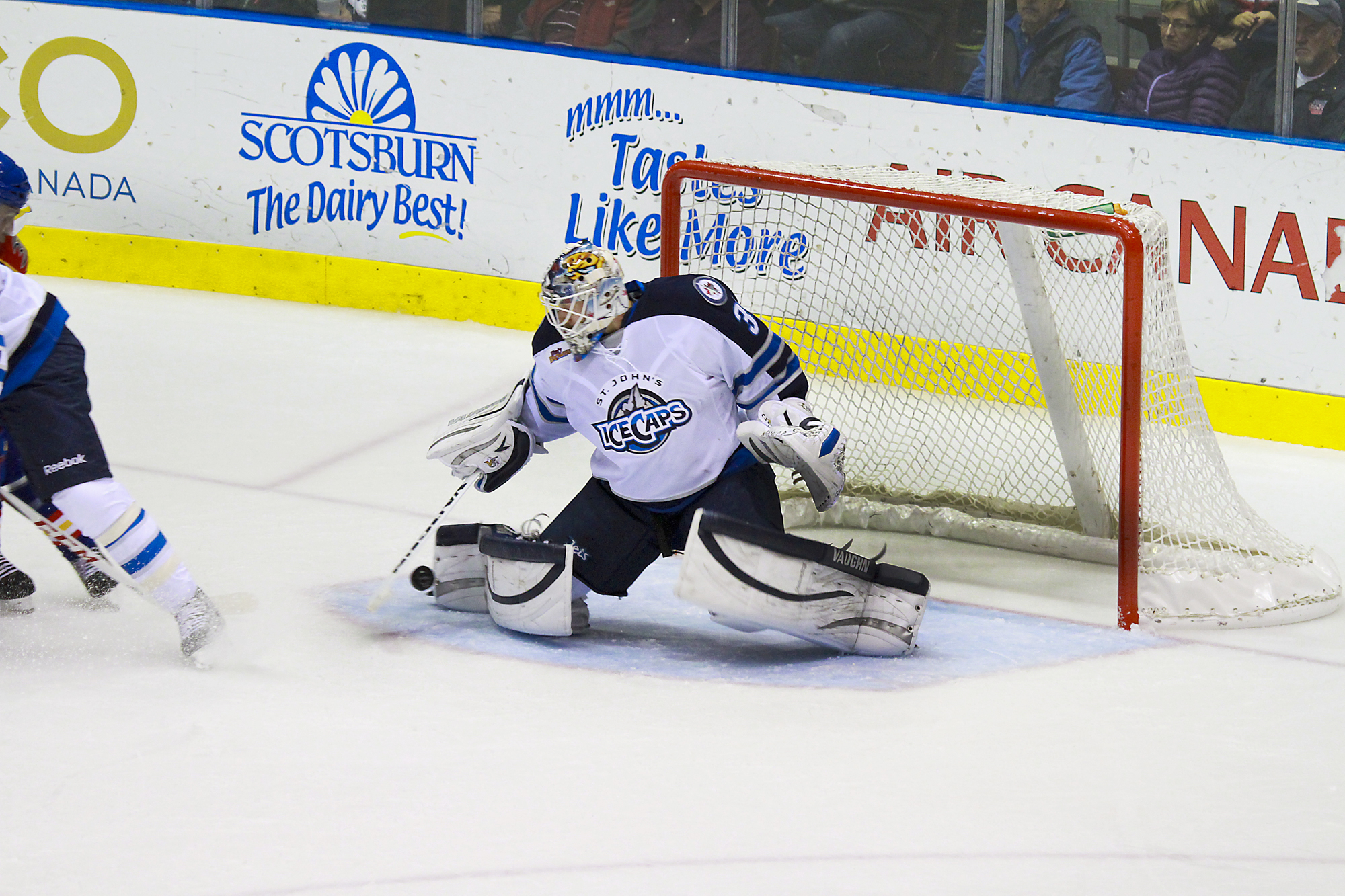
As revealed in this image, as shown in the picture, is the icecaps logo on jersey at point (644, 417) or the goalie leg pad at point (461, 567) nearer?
the icecaps logo on jersey at point (644, 417)

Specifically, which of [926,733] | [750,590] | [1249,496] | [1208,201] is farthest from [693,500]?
[1208,201]

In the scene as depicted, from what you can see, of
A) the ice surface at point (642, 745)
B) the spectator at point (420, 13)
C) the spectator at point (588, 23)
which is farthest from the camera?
the spectator at point (420, 13)

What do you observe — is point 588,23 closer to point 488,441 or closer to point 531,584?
point 488,441

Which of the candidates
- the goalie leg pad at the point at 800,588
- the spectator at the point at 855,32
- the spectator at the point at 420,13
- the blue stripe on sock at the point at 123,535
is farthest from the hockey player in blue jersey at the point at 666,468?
the spectator at the point at 420,13

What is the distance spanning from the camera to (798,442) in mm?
2922

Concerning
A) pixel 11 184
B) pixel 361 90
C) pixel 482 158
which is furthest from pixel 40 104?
pixel 11 184

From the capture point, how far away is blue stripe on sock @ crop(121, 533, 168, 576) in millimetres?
2846

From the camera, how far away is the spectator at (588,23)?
5.28 metres

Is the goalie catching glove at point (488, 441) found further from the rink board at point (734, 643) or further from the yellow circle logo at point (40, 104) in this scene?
the yellow circle logo at point (40, 104)

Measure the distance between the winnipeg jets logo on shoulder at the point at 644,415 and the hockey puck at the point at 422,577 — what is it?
474 mm

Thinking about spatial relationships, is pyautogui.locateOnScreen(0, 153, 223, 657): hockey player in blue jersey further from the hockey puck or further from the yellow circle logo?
the yellow circle logo

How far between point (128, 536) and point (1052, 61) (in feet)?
9.84

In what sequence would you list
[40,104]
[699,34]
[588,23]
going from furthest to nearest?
[40,104] → [588,23] → [699,34]

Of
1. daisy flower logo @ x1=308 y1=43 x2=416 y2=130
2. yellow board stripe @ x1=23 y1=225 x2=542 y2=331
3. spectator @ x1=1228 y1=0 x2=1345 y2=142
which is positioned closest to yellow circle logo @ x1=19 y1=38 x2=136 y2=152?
yellow board stripe @ x1=23 y1=225 x2=542 y2=331
